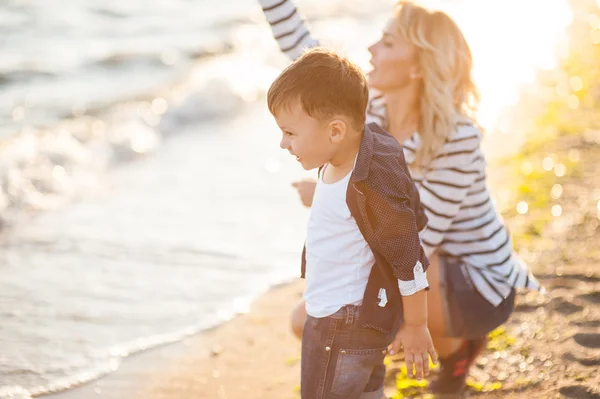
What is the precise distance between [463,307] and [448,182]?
1.85 ft

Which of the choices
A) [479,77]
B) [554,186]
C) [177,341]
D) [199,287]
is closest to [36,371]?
[177,341]

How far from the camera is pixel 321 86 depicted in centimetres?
245

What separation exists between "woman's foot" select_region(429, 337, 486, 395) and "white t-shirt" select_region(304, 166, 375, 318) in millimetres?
1157

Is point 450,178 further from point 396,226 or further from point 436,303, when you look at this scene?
point 396,226

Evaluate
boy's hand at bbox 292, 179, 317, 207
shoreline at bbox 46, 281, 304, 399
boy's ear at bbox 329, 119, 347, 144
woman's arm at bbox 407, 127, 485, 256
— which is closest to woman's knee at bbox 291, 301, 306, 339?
shoreline at bbox 46, 281, 304, 399

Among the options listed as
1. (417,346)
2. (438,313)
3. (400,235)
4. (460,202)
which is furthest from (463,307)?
(400,235)

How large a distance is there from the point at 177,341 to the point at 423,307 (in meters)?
2.10

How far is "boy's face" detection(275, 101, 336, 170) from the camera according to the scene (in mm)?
2502

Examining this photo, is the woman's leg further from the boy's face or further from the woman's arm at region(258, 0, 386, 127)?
the boy's face

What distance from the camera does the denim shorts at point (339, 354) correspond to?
2670 mm

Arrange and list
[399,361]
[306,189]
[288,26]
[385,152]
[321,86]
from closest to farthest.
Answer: [321,86] → [385,152] → [306,189] → [288,26] → [399,361]

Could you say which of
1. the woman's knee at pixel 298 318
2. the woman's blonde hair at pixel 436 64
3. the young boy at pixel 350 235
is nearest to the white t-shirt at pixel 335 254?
the young boy at pixel 350 235

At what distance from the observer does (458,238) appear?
3.67 meters

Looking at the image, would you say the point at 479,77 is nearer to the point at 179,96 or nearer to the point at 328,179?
the point at 179,96
